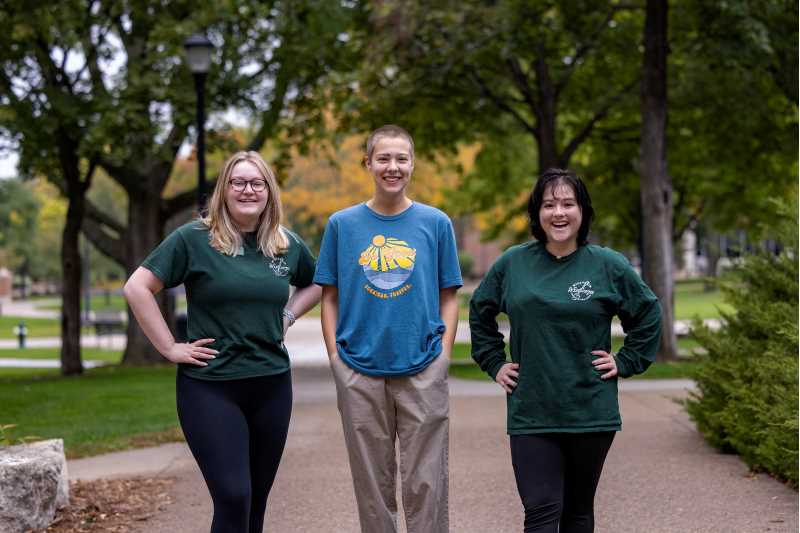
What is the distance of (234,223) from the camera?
433 cm

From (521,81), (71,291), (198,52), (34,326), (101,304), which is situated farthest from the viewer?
(101,304)

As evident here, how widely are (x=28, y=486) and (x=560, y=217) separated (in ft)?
11.2

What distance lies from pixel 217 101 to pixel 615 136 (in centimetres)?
983

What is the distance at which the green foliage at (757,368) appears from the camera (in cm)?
676

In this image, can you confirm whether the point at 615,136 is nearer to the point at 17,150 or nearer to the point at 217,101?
the point at 217,101

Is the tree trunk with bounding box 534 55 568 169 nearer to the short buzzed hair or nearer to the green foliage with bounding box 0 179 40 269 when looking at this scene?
the short buzzed hair

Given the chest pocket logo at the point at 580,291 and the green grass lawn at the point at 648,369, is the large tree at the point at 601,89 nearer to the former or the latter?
the green grass lawn at the point at 648,369

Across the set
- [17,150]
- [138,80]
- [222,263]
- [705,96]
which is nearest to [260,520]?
[222,263]

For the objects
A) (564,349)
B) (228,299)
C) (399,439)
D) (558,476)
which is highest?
(228,299)

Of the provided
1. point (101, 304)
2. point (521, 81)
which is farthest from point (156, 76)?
point (101, 304)

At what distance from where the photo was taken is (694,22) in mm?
17953

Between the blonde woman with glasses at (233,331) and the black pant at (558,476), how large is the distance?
101cm

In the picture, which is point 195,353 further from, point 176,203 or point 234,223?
point 176,203

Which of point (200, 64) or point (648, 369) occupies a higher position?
point (200, 64)
